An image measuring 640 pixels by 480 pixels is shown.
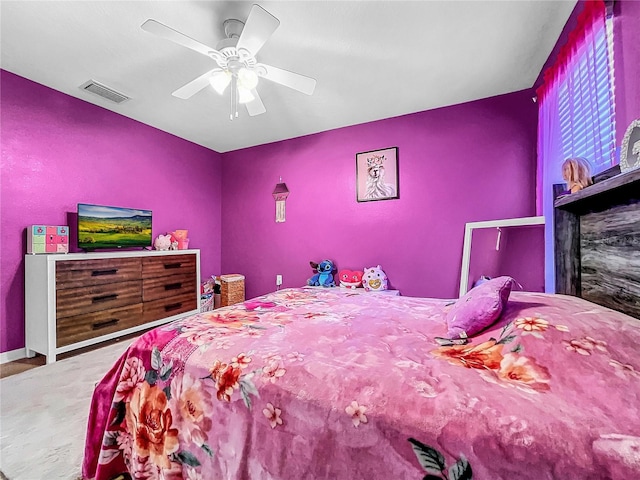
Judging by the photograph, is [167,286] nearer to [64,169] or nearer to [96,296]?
[96,296]

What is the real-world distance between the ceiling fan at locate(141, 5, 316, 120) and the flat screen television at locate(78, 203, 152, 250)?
1.60 m

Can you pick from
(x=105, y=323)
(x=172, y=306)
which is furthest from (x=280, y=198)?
(x=105, y=323)

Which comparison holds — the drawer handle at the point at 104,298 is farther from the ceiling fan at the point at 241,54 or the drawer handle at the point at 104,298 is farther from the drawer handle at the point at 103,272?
the ceiling fan at the point at 241,54

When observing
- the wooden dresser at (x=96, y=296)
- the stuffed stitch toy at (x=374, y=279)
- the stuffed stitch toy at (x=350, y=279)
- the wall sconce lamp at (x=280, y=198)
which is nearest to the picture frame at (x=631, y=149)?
the stuffed stitch toy at (x=374, y=279)

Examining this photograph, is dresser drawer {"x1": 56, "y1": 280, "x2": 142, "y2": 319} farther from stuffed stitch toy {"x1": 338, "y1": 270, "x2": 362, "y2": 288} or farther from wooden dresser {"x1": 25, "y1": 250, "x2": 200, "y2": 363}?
stuffed stitch toy {"x1": 338, "y1": 270, "x2": 362, "y2": 288}

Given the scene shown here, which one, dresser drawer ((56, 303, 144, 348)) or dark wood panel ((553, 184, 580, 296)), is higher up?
dark wood panel ((553, 184, 580, 296))

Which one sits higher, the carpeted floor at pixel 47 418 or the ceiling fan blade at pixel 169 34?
the ceiling fan blade at pixel 169 34

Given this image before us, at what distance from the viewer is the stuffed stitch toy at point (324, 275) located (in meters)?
3.41

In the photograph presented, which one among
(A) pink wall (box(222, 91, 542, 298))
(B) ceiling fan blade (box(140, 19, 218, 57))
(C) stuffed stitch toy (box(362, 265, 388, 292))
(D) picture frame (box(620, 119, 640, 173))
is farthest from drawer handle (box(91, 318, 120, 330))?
(D) picture frame (box(620, 119, 640, 173))

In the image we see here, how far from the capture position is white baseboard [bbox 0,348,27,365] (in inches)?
92.4

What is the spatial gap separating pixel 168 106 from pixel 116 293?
6.65 feet

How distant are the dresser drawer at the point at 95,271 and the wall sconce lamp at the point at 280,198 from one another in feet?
5.85

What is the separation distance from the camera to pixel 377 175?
11.0ft

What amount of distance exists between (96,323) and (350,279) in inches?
103
